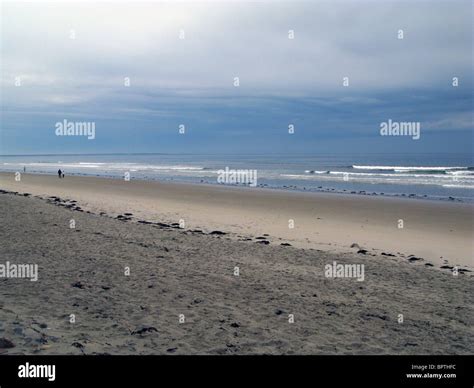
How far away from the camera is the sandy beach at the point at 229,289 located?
5.90 m

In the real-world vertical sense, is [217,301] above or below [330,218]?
below

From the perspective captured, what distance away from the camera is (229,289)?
8.41 meters

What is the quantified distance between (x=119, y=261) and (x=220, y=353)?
207 inches

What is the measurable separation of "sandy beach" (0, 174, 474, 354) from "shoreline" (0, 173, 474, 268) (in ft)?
0.48

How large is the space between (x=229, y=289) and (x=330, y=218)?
12117 millimetres

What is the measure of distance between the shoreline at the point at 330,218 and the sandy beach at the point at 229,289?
147 mm

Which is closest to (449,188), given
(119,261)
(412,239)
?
(412,239)
